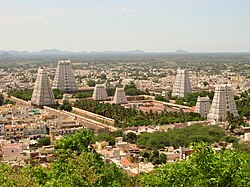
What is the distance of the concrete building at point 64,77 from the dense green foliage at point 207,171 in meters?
46.6

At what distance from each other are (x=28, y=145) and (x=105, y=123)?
9.64 m

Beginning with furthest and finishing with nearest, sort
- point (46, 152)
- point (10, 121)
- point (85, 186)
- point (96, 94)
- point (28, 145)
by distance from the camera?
point (96, 94)
point (10, 121)
point (28, 145)
point (46, 152)
point (85, 186)

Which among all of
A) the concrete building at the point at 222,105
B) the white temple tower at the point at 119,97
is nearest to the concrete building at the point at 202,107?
the concrete building at the point at 222,105

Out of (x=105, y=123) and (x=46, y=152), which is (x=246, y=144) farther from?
(x=105, y=123)

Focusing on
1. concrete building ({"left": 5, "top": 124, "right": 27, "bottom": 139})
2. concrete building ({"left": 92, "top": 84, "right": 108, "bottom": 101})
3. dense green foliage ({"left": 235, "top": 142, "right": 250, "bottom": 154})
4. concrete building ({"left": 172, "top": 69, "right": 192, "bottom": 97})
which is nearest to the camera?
dense green foliage ({"left": 235, "top": 142, "right": 250, "bottom": 154})

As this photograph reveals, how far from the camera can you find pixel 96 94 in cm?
4878

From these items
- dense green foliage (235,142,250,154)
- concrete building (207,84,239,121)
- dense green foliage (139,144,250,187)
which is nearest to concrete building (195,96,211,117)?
concrete building (207,84,239,121)

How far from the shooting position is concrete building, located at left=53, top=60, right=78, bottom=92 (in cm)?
5491

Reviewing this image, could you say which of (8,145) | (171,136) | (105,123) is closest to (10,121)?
(105,123)

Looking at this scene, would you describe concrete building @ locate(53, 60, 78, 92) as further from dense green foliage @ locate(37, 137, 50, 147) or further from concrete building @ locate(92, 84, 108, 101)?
dense green foliage @ locate(37, 137, 50, 147)

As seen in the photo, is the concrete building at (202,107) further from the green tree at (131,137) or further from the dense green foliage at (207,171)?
the dense green foliage at (207,171)

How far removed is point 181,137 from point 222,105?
31.3ft

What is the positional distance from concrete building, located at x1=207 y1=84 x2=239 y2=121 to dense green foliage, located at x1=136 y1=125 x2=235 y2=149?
6424 millimetres

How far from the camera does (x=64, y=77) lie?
55406 millimetres
